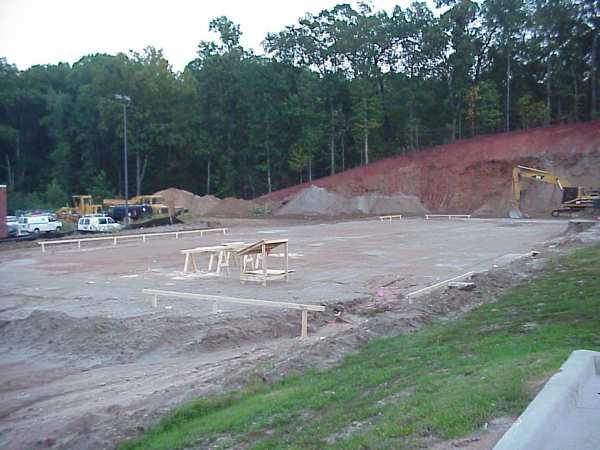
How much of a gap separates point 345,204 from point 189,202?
17.9 metres

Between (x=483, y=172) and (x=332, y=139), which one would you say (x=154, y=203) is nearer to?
(x=332, y=139)

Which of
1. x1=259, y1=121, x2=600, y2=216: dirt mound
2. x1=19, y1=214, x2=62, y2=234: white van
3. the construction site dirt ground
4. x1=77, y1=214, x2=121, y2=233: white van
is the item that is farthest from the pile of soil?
the construction site dirt ground

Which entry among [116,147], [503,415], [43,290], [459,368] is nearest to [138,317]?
[43,290]

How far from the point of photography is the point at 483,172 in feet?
227

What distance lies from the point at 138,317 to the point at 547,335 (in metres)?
9.61

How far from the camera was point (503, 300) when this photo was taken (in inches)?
548

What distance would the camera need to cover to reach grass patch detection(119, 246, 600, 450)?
5.71 m

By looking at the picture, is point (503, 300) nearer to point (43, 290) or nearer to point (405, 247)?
point (43, 290)

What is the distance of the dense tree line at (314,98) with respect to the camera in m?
78.1

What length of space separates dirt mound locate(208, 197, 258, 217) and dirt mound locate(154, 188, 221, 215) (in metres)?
1.06

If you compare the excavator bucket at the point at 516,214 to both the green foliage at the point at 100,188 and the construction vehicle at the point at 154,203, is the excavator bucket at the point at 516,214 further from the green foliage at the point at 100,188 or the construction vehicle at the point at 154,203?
the green foliage at the point at 100,188

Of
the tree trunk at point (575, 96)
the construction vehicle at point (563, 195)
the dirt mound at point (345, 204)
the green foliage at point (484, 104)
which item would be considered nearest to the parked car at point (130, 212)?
the dirt mound at point (345, 204)

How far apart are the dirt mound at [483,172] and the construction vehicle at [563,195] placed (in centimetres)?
229

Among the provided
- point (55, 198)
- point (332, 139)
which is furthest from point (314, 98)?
point (55, 198)
